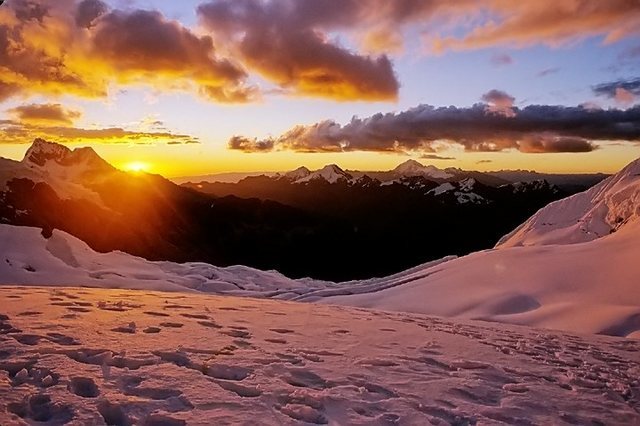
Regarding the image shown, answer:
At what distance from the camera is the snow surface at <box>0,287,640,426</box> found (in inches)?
224

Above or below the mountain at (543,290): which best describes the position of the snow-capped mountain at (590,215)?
above

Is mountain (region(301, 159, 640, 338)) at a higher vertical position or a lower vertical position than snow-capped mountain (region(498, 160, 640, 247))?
lower

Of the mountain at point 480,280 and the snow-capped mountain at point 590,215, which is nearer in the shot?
the mountain at point 480,280

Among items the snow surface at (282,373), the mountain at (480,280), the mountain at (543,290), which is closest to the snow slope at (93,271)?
the mountain at (480,280)

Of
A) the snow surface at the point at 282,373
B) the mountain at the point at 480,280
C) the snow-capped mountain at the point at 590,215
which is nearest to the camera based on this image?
the snow surface at the point at 282,373

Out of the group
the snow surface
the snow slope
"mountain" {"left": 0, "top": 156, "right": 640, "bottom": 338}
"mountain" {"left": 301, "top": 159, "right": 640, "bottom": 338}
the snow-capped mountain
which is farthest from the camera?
the snow-capped mountain

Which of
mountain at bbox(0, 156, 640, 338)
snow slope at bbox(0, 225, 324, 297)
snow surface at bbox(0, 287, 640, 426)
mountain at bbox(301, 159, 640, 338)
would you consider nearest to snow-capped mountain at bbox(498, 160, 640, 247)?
mountain at bbox(301, 159, 640, 338)

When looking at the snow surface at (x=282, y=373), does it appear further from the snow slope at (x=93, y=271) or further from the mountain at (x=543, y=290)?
the snow slope at (x=93, y=271)

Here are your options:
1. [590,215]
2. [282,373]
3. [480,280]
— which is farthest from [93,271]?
[590,215]

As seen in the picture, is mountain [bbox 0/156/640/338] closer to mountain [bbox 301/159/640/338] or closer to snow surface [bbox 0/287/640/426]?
mountain [bbox 301/159/640/338]

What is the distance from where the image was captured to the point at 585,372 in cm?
860

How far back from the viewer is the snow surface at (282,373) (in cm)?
569

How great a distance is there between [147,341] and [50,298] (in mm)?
5752

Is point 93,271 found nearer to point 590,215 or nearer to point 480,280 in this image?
point 480,280
